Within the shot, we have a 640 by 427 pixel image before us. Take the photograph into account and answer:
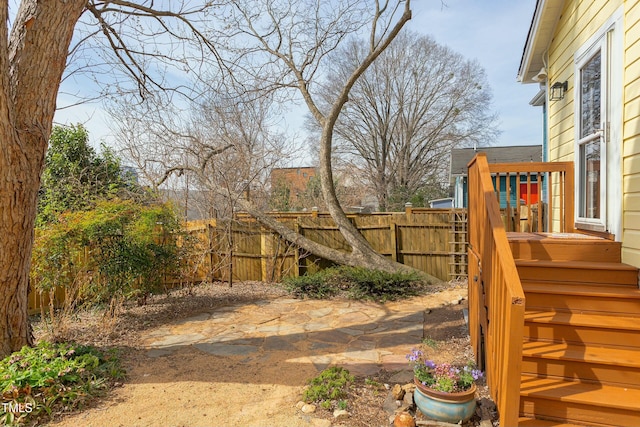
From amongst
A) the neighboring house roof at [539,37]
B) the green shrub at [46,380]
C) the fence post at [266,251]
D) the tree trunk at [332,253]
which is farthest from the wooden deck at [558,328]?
the fence post at [266,251]

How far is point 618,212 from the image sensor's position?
328cm

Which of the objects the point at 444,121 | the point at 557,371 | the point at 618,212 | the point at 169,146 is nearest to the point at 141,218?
the point at 169,146

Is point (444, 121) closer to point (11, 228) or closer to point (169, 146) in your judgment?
point (169, 146)

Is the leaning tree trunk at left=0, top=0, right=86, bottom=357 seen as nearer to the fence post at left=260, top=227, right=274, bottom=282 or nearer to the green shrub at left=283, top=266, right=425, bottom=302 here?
the green shrub at left=283, top=266, right=425, bottom=302

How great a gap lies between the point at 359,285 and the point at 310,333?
91.5 inches

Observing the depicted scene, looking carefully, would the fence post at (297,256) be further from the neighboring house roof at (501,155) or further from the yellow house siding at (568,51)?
the neighboring house roof at (501,155)

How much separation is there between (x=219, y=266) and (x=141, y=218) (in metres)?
2.75

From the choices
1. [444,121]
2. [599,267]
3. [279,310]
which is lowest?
[279,310]

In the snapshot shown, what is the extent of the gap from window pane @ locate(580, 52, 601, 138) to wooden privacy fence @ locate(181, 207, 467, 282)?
4.24 m

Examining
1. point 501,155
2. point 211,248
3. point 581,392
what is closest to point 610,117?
point 581,392

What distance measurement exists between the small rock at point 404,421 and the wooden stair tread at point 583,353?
0.90 metres

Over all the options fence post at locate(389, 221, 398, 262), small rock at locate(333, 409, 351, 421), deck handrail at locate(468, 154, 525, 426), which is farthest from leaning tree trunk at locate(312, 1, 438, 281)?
small rock at locate(333, 409, 351, 421)

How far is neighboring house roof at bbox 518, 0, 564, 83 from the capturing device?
4.77 metres

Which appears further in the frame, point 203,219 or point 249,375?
point 203,219
